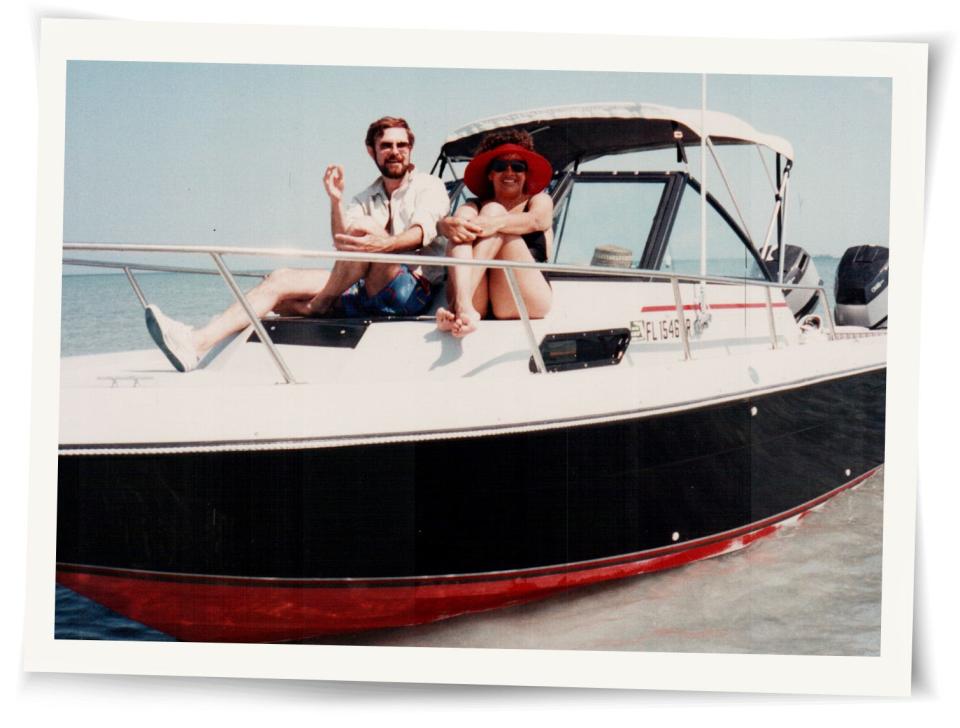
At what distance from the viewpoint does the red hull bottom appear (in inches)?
128

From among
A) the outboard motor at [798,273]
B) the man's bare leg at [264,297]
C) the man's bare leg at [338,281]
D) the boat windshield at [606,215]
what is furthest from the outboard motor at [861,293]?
the man's bare leg at [264,297]

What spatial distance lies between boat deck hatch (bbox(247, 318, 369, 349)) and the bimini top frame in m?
1.12

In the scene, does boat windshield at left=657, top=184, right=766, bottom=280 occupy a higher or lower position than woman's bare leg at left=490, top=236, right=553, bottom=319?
higher

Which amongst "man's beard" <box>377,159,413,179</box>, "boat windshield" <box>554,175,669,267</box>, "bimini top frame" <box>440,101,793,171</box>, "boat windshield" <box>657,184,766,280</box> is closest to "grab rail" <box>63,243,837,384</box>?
"boat windshield" <box>657,184,766,280</box>

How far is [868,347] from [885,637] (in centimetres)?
137

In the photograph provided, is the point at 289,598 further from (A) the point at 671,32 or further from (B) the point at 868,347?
(B) the point at 868,347

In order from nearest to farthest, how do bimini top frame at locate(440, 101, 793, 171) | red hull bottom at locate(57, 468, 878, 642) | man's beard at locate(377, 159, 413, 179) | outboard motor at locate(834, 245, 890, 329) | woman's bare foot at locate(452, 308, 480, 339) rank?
red hull bottom at locate(57, 468, 878, 642) < woman's bare foot at locate(452, 308, 480, 339) < man's beard at locate(377, 159, 413, 179) < bimini top frame at locate(440, 101, 793, 171) < outboard motor at locate(834, 245, 890, 329)

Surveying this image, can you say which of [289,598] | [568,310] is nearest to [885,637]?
[568,310]

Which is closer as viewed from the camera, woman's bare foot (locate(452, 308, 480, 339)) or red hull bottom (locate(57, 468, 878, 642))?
red hull bottom (locate(57, 468, 878, 642))

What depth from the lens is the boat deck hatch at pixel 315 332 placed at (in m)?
3.56

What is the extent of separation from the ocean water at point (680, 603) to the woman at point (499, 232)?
116cm

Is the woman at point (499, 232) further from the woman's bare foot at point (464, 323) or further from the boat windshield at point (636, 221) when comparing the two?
the boat windshield at point (636, 221)

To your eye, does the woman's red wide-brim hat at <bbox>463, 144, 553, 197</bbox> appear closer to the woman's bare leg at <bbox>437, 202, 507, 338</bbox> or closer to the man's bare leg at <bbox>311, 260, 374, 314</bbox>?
the woman's bare leg at <bbox>437, 202, 507, 338</bbox>

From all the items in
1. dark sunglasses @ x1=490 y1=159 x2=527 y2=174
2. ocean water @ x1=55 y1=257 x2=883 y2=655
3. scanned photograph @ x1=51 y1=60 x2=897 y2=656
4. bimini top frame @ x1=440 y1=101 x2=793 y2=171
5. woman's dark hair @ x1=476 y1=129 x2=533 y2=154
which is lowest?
ocean water @ x1=55 y1=257 x2=883 y2=655
